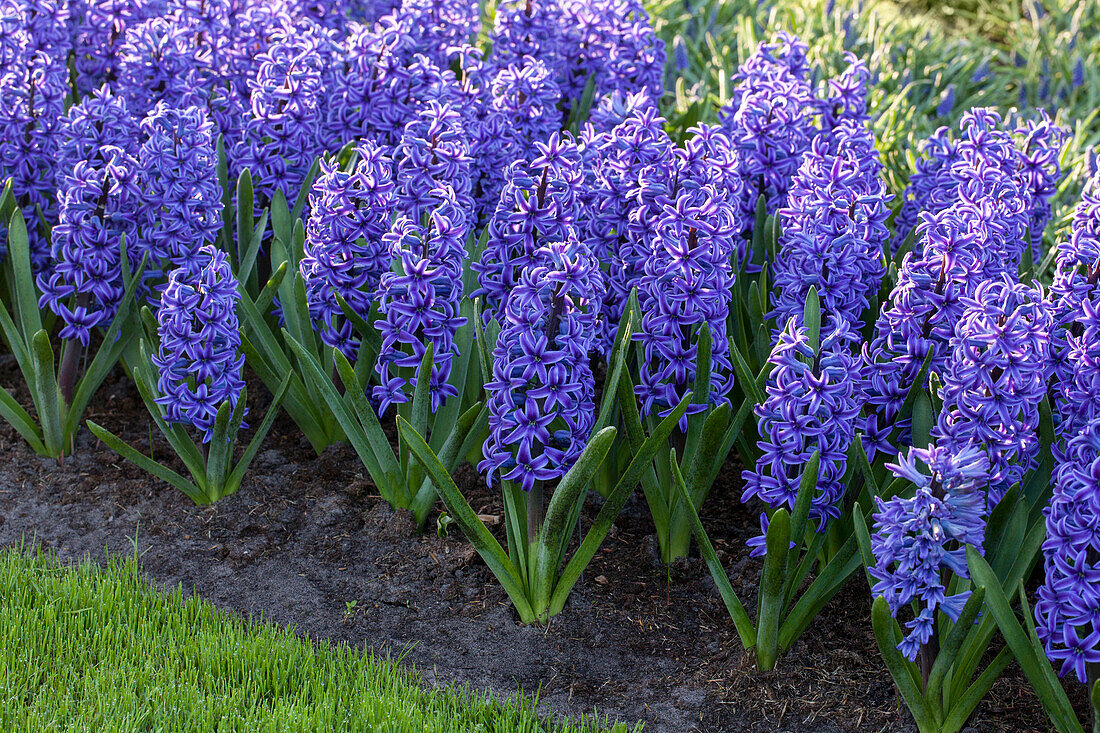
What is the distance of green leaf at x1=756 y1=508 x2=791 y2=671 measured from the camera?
2570mm

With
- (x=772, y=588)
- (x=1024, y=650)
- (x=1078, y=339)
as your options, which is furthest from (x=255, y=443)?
(x=1078, y=339)

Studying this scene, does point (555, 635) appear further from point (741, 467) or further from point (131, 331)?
point (131, 331)

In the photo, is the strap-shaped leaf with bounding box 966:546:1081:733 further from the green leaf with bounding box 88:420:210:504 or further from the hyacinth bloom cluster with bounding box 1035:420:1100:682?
the green leaf with bounding box 88:420:210:504

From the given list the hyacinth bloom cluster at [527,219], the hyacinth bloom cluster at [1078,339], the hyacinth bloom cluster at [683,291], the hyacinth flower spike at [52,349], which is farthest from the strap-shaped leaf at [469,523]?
the hyacinth bloom cluster at [1078,339]

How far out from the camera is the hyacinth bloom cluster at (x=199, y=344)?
3104mm

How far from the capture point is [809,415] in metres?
2.66

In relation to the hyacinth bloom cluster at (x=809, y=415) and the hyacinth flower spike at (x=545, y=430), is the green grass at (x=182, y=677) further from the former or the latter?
the hyacinth bloom cluster at (x=809, y=415)

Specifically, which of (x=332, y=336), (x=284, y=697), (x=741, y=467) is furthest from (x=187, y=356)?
(x=741, y=467)

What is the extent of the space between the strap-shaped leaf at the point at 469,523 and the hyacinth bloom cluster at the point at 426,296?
250mm

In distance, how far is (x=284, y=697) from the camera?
270 cm

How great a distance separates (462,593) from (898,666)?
1293mm

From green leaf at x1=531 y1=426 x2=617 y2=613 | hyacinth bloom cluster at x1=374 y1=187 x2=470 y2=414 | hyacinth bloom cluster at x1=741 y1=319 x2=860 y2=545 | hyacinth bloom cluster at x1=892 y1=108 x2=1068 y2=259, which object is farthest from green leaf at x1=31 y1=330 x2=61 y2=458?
hyacinth bloom cluster at x1=892 y1=108 x2=1068 y2=259

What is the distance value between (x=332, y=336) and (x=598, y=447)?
1.04m

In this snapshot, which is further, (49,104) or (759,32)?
(759,32)
